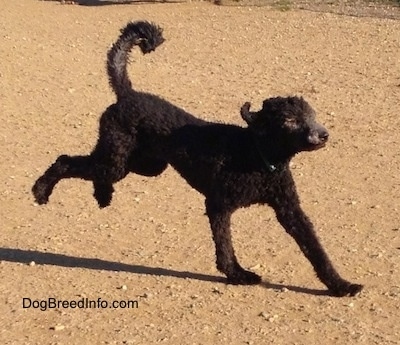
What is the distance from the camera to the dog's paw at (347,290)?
19.2ft

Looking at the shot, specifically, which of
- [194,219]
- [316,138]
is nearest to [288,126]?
[316,138]

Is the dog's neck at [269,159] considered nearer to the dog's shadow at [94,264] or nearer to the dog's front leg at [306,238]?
the dog's front leg at [306,238]

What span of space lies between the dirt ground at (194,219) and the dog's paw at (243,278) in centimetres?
5

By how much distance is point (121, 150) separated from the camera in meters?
6.43

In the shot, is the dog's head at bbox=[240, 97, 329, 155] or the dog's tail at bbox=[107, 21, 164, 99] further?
the dog's tail at bbox=[107, 21, 164, 99]

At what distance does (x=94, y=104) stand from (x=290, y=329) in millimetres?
6061

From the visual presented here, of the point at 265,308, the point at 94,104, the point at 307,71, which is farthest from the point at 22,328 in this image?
the point at 307,71

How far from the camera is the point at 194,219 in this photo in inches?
288

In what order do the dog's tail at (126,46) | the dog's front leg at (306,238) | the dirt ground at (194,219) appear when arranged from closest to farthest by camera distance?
the dirt ground at (194,219), the dog's front leg at (306,238), the dog's tail at (126,46)

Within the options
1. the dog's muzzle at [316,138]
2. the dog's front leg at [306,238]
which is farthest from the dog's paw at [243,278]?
the dog's muzzle at [316,138]

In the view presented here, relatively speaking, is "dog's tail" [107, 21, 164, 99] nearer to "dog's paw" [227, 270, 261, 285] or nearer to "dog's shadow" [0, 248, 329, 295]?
"dog's shadow" [0, 248, 329, 295]

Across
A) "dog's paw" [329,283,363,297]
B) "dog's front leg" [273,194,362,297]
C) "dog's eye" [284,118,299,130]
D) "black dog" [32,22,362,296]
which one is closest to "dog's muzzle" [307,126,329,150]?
"black dog" [32,22,362,296]

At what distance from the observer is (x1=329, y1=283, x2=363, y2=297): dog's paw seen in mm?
5855

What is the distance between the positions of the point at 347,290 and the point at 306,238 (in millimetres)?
416
